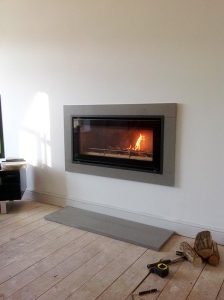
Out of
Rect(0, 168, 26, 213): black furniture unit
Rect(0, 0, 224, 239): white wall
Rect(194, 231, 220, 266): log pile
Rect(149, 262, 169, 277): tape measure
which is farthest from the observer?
Rect(0, 168, 26, 213): black furniture unit

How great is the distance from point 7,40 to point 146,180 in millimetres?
2275

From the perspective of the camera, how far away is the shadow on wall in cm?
332

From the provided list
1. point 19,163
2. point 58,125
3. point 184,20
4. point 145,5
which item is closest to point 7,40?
point 58,125

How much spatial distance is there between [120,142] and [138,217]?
0.74m

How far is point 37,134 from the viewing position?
3402 millimetres

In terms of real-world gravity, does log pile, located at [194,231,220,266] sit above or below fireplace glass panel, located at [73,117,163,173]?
below

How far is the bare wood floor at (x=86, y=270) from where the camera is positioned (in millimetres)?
1830

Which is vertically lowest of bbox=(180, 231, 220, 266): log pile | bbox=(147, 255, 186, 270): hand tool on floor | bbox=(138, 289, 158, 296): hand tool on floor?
bbox=(138, 289, 158, 296): hand tool on floor

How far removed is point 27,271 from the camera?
2.06m

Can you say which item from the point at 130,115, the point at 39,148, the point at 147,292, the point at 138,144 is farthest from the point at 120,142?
the point at 147,292

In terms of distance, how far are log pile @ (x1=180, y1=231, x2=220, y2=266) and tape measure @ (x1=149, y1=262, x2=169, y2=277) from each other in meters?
0.23

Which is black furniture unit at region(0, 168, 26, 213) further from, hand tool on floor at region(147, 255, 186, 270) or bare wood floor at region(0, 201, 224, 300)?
hand tool on floor at region(147, 255, 186, 270)

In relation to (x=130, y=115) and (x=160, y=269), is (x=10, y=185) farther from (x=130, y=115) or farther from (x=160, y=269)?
(x=160, y=269)


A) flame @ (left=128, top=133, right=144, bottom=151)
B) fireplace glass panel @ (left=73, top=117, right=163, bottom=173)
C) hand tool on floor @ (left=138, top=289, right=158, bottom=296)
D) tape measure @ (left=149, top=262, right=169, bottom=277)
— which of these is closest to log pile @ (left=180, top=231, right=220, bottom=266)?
tape measure @ (left=149, top=262, right=169, bottom=277)
